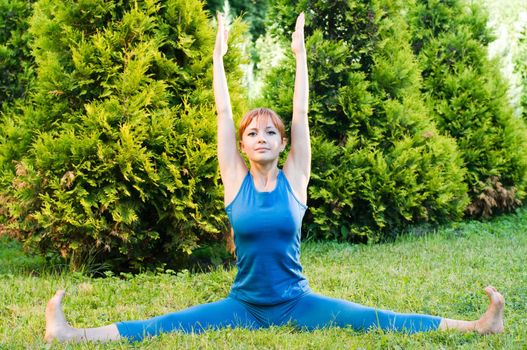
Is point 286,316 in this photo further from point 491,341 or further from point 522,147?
point 522,147

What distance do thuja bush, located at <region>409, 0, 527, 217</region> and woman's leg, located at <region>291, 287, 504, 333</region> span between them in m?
5.44

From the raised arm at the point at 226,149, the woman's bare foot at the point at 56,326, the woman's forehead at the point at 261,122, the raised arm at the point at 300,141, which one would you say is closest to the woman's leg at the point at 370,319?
the raised arm at the point at 300,141

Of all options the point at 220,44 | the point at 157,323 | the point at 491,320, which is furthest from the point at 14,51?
the point at 491,320

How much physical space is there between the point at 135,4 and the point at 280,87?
7.06 feet

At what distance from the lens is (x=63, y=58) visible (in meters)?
6.06

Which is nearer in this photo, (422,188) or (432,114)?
(422,188)

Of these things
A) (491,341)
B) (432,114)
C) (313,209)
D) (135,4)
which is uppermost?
(135,4)

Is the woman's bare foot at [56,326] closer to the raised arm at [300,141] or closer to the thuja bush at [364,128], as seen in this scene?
the raised arm at [300,141]

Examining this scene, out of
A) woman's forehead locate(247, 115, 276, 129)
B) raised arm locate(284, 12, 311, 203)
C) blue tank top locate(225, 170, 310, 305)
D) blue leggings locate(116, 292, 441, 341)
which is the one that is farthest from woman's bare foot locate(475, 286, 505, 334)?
woman's forehead locate(247, 115, 276, 129)

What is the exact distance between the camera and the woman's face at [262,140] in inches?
160

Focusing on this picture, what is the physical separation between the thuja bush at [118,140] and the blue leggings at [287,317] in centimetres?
185

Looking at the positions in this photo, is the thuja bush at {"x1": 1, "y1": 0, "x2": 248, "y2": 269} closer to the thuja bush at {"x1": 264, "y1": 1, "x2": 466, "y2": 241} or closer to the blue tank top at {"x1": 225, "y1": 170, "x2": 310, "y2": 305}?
the thuja bush at {"x1": 264, "y1": 1, "x2": 466, "y2": 241}

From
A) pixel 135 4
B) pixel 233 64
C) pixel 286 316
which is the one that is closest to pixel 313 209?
pixel 233 64

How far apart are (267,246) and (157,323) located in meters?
0.77
